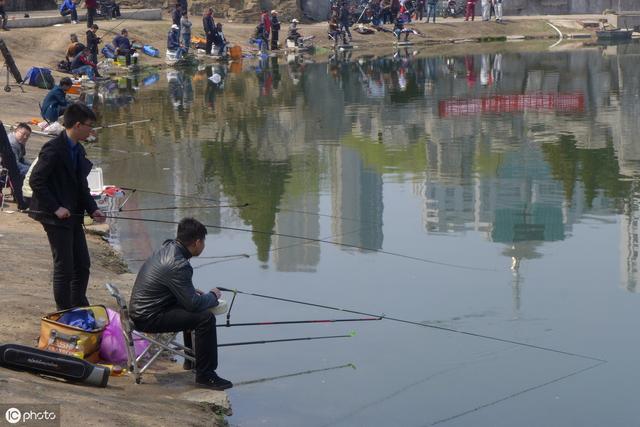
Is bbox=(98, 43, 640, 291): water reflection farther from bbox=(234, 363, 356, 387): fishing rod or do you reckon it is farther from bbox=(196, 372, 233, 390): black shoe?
bbox=(196, 372, 233, 390): black shoe

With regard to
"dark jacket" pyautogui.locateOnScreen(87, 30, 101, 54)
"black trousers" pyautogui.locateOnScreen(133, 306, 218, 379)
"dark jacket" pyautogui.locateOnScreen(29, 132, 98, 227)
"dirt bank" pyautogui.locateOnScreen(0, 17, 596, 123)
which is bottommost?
"dirt bank" pyautogui.locateOnScreen(0, 17, 596, 123)

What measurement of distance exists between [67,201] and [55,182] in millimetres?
177

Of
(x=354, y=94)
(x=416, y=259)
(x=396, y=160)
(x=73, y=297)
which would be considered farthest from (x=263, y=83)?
(x=73, y=297)

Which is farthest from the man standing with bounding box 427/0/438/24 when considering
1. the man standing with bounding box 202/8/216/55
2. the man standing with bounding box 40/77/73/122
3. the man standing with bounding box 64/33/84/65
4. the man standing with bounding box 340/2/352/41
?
the man standing with bounding box 40/77/73/122

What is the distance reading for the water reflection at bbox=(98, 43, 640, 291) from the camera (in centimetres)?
1600

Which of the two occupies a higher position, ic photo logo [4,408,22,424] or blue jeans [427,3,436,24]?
ic photo logo [4,408,22,424]

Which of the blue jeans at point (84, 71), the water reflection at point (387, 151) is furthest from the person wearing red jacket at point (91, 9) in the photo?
the blue jeans at point (84, 71)

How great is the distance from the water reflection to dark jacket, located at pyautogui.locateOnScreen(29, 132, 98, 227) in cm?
488

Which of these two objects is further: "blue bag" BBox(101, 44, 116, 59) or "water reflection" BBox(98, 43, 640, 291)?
"blue bag" BBox(101, 44, 116, 59)

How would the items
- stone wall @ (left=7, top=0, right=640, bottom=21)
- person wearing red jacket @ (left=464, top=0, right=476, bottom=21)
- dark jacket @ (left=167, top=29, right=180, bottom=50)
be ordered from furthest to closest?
1. person wearing red jacket @ (left=464, top=0, right=476, bottom=21)
2. stone wall @ (left=7, top=0, right=640, bottom=21)
3. dark jacket @ (left=167, top=29, right=180, bottom=50)

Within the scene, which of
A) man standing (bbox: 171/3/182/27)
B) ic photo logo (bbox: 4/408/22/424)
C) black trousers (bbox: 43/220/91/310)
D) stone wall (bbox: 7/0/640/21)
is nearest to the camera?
ic photo logo (bbox: 4/408/22/424)

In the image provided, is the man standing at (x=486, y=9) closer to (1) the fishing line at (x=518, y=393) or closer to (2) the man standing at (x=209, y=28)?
(2) the man standing at (x=209, y=28)

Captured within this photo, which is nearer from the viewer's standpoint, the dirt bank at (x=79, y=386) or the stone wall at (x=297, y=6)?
the dirt bank at (x=79, y=386)

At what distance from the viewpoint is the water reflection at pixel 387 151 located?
16000 mm
